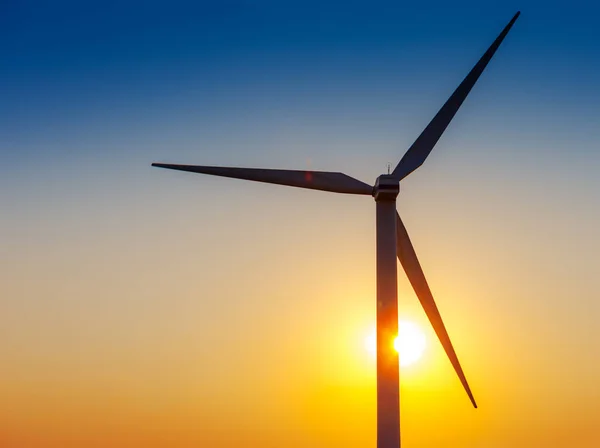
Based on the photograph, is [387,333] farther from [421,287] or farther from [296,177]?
[296,177]

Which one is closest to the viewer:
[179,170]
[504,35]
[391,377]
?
[391,377]

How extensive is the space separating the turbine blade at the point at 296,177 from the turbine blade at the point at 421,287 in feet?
12.1

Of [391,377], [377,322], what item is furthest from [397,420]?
[377,322]

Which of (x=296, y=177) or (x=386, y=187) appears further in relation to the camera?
(x=296, y=177)

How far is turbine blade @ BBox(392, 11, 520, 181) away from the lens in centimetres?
4650

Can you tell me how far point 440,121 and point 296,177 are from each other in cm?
879

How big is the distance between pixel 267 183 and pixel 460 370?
14446 millimetres

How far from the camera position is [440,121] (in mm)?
48000

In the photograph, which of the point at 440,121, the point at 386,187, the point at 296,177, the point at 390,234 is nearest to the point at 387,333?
the point at 390,234

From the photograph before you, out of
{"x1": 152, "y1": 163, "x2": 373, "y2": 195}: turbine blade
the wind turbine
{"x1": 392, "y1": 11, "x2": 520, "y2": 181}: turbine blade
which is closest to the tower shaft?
the wind turbine

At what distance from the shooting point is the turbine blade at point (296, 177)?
148 ft

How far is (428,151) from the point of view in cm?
4700

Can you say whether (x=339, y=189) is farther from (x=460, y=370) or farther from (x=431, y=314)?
(x=460, y=370)

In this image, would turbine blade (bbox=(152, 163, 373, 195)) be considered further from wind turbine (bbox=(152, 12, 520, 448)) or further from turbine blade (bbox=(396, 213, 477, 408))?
turbine blade (bbox=(396, 213, 477, 408))
